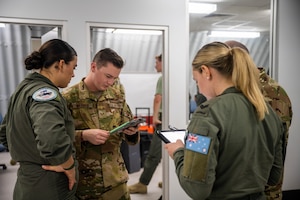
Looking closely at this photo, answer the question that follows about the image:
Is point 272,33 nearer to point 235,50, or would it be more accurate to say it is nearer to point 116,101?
point 116,101

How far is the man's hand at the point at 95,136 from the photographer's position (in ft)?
5.67

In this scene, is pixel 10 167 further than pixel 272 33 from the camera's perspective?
Yes

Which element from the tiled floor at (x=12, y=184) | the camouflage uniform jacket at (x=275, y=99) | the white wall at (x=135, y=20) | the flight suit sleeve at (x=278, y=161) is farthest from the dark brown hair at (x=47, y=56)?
the tiled floor at (x=12, y=184)

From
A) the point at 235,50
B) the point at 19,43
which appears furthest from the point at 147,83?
the point at 235,50

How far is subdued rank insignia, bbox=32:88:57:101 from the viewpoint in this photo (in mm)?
1376

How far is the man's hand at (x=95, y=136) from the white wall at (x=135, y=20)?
1.15 metres

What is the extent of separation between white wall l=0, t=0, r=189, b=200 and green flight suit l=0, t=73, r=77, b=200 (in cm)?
131

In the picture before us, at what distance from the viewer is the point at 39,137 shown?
1298mm

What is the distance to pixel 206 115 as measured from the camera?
1.12 metres

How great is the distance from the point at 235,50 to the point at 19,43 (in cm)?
355

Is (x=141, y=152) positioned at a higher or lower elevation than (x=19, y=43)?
lower

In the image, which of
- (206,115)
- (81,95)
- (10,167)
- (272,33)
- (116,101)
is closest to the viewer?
(206,115)

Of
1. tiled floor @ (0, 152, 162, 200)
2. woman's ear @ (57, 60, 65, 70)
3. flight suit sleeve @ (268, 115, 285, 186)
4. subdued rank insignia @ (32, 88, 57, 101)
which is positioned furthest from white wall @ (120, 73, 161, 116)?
flight suit sleeve @ (268, 115, 285, 186)

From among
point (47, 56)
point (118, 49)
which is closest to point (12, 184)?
point (118, 49)
